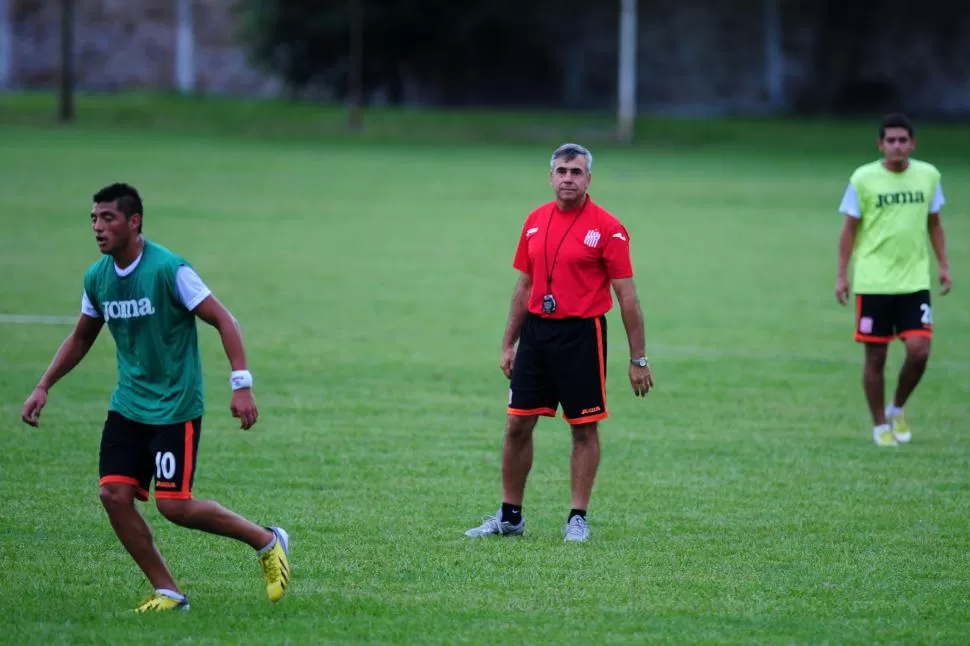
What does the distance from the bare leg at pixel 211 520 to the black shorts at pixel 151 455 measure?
1.9 inches

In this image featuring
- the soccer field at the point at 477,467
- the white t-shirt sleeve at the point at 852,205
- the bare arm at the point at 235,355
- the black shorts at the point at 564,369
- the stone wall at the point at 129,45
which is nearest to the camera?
the bare arm at the point at 235,355

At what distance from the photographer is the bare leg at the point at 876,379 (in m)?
12.5

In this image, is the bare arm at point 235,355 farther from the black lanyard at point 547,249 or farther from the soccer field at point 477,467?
the black lanyard at point 547,249

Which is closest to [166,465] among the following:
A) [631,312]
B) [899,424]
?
[631,312]

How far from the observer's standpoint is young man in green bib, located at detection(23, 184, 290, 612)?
715 centimetres

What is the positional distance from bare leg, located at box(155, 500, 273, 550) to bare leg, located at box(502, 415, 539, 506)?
6.89ft

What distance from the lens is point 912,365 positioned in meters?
12.5

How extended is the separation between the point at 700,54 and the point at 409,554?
6326cm

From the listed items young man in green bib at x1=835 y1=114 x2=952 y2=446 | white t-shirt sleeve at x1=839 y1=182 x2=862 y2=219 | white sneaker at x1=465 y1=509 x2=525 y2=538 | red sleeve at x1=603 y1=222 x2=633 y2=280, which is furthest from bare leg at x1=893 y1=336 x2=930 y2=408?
white sneaker at x1=465 y1=509 x2=525 y2=538

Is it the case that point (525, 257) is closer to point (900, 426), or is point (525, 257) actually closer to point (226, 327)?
point (226, 327)

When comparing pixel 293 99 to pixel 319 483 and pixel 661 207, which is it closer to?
pixel 661 207

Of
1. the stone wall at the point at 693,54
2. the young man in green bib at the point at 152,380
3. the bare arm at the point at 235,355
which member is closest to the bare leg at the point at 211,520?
the young man in green bib at the point at 152,380

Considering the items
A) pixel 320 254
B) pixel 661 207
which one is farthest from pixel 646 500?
pixel 661 207

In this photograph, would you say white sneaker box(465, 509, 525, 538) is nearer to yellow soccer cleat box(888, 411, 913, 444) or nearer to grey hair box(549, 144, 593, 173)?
grey hair box(549, 144, 593, 173)
